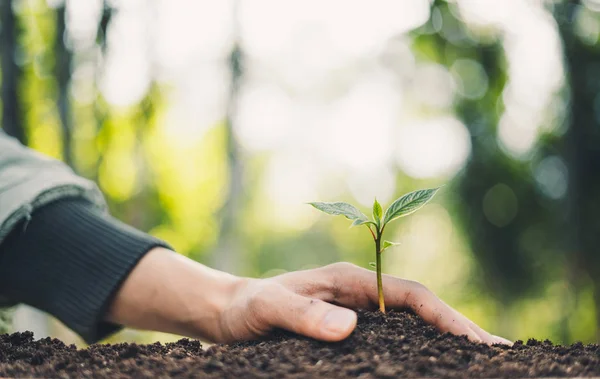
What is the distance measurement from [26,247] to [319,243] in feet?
94.3

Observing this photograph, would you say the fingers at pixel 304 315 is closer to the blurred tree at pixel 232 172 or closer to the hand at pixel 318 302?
the hand at pixel 318 302

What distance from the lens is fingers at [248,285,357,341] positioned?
58.4 inches

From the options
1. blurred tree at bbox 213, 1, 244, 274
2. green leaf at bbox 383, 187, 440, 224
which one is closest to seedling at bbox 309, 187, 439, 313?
green leaf at bbox 383, 187, 440, 224

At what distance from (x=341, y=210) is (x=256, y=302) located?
15.6 inches

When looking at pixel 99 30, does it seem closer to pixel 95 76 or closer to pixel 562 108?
pixel 95 76

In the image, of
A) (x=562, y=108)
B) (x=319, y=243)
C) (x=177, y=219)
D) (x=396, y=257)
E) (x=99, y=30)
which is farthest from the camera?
(x=319, y=243)

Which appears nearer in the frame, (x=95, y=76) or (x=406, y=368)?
(x=406, y=368)

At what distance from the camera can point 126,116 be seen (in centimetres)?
895

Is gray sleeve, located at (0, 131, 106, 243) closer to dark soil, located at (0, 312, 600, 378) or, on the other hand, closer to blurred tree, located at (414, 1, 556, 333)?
dark soil, located at (0, 312, 600, 378)

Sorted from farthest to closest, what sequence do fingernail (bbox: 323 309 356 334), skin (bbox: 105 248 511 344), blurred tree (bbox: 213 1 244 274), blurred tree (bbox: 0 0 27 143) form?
blurred tree (bbox: 213 1 244 274) < blurred tree (bbox: 0 0 27 143) < skin (bbox: 105 248 511 344) < fingernail (bbox: 323 309 356 334)

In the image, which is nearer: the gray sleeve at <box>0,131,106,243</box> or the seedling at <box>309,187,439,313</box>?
the seedling at <box>309,187,439,313</box>

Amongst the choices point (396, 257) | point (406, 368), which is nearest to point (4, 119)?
point (406, 368)

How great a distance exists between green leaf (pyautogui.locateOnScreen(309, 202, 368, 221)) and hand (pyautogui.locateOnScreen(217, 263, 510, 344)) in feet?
0.82

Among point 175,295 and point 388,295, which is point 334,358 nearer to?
point 388,295
